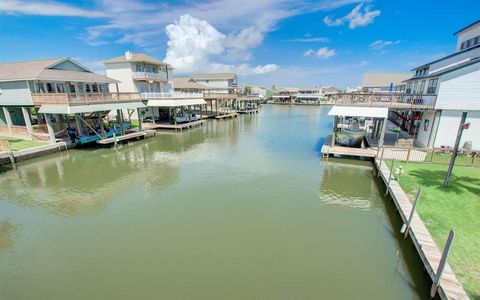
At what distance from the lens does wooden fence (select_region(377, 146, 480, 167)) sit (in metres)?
13.8

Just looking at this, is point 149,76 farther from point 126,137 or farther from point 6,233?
point 6,233

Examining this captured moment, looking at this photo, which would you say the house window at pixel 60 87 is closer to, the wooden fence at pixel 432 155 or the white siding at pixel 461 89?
the wooden fence at pixel 432 155

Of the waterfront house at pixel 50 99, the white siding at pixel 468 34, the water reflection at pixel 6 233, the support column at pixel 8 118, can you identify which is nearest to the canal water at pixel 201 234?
the water reflection at pixel 6 233

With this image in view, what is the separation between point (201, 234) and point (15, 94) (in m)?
23.2

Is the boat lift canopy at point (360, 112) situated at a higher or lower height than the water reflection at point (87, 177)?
higher

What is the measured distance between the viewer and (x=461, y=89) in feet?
49.8

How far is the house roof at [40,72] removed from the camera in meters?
19.5

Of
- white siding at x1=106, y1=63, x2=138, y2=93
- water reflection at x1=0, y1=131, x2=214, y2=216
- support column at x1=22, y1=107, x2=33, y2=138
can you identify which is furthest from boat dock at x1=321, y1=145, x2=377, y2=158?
white siding at x1=106, y1=63, x2=138, y2=93

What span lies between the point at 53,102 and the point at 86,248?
16477mm

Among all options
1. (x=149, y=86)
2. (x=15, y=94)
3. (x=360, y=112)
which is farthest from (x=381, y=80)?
(x=15, y=94)

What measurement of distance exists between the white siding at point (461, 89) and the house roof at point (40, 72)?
30.2m

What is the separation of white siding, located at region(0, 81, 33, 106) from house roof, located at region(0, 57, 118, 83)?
566 mm

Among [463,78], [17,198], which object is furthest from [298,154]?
[17,198]

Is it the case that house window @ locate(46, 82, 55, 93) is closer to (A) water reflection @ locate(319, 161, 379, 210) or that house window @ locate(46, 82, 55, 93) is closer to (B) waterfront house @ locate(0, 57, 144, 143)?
(B) waterfront house @ locate(0, 57, 144, 143)
